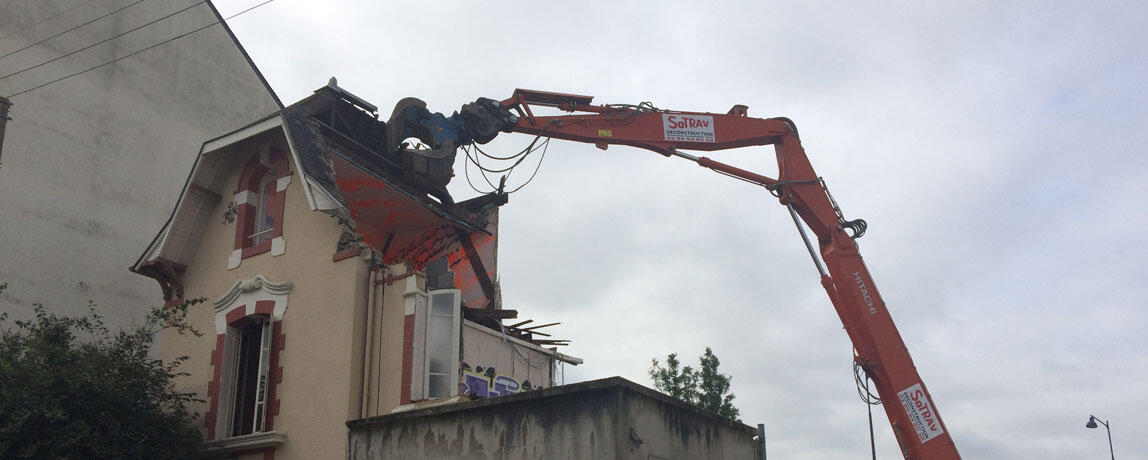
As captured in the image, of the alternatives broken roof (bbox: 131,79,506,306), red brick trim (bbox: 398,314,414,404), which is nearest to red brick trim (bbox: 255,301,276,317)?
broken roof (bbox: 131,79,506,306)

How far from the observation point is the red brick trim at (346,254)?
51.8ft

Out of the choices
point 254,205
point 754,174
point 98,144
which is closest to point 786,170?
point 754,174

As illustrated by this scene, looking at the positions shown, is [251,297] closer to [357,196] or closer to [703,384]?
[357,196]

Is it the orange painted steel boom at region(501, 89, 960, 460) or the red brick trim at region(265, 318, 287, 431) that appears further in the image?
the orange painted steel boom at region(501, 89, 960, 460)

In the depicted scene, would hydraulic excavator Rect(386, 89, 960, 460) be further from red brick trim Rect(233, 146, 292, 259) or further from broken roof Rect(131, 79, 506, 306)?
red brick trim Rect(233, 146, 292, 259)

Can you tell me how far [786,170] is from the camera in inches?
757

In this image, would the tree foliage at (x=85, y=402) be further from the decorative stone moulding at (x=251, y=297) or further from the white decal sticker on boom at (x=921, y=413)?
the white decal sticker on boom at (x=921, y=413)

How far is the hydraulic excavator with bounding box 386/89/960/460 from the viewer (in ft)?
56.3

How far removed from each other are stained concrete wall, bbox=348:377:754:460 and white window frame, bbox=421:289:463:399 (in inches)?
43.5

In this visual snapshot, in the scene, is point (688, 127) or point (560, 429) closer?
point (560, 429)

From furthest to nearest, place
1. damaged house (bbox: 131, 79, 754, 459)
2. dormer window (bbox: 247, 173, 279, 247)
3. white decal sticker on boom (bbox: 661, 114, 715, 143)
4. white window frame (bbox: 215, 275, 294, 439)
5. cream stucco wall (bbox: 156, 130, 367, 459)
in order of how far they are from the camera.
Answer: white decal sticker on boom (bbox: 661, 114, 715, 143) < dormer window (bbox: 247, 173, 279, 247) < white window frame (bbox: 215, 275, 294, 439) < cream stucco wall (bbox: 156, 130, 367, 459) < damaged house (bbox: 131, 79, 754, 459)

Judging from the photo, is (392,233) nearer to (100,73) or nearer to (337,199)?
(337,199)

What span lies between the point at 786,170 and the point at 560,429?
8828mm

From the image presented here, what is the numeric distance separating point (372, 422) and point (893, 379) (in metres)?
8.90
